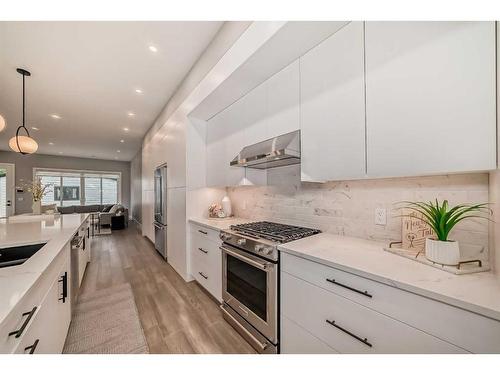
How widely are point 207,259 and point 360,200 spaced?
1.70m

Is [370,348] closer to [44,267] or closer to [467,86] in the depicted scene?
[467,86]

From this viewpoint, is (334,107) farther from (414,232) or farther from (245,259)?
(245,259)

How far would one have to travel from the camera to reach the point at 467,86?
0.84 meters

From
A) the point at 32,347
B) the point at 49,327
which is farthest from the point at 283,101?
the point at 49,327

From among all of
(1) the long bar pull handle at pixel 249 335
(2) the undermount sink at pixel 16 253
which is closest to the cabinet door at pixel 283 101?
(1) the long bar pull handle at pixel 249 335

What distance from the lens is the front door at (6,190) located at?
663 centimetres

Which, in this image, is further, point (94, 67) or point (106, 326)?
point (94, 67)

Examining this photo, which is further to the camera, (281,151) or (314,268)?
(281,151)

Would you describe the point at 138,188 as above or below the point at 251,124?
below

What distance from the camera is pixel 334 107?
1293mm

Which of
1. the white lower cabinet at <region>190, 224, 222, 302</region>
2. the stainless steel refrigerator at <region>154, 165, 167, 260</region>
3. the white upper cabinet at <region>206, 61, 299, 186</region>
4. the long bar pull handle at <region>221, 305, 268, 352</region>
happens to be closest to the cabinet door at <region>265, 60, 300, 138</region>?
the white upper cabinet at <region>206, 61, 299, 186</region>

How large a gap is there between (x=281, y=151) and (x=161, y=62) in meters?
2.13

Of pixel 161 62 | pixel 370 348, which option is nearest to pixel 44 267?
pixel 370 348

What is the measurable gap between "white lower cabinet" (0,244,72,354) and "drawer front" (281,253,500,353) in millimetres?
1291
